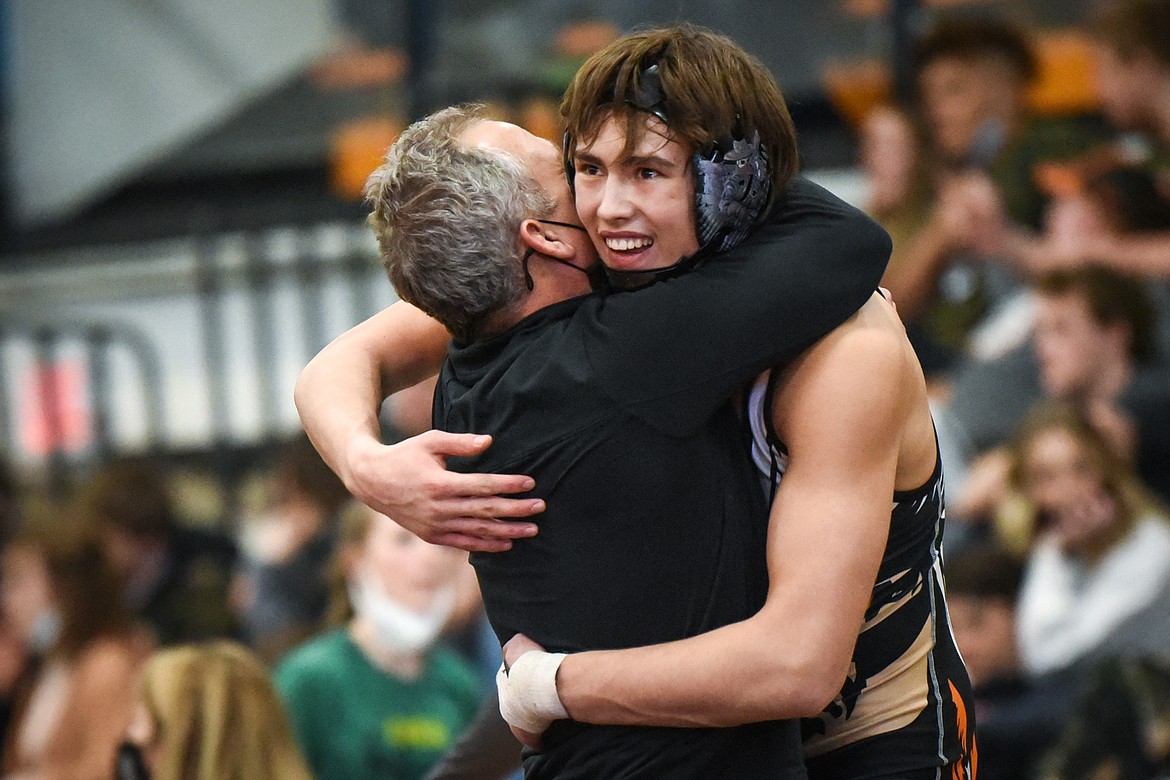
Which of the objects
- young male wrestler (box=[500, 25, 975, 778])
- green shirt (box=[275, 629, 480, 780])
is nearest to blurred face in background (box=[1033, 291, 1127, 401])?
green shirt (box=[275, 629, 480, 780])

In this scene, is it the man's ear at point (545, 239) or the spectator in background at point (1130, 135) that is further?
the spectator in background at point (1130, 135)

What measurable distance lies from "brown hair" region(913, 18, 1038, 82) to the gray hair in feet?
13.1

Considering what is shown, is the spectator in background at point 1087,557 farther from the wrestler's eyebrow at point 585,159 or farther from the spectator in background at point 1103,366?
the wrestler's eyebrow at point 585,159

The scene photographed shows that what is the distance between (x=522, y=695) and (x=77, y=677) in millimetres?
3591

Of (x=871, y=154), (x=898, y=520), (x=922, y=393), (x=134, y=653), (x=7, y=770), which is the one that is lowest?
(x=7, y=770)

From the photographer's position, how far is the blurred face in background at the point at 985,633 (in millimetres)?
4656

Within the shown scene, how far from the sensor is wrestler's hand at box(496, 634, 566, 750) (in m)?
2.15

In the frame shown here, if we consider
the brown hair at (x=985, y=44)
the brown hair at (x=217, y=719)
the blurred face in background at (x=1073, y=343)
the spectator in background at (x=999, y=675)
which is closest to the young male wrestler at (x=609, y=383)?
the brown hair at (x=217, y=719)

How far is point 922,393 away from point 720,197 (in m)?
0.37

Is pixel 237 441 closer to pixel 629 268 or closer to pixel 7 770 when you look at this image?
pixel 7 770

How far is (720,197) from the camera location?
2.09 meters

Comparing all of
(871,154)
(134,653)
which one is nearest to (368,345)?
(134,653)

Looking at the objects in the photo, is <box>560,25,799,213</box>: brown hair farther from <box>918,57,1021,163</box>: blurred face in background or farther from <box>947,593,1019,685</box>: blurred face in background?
<box>918,57,1021,163</box>: blurred face in background

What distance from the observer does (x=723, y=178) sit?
6.81ft
